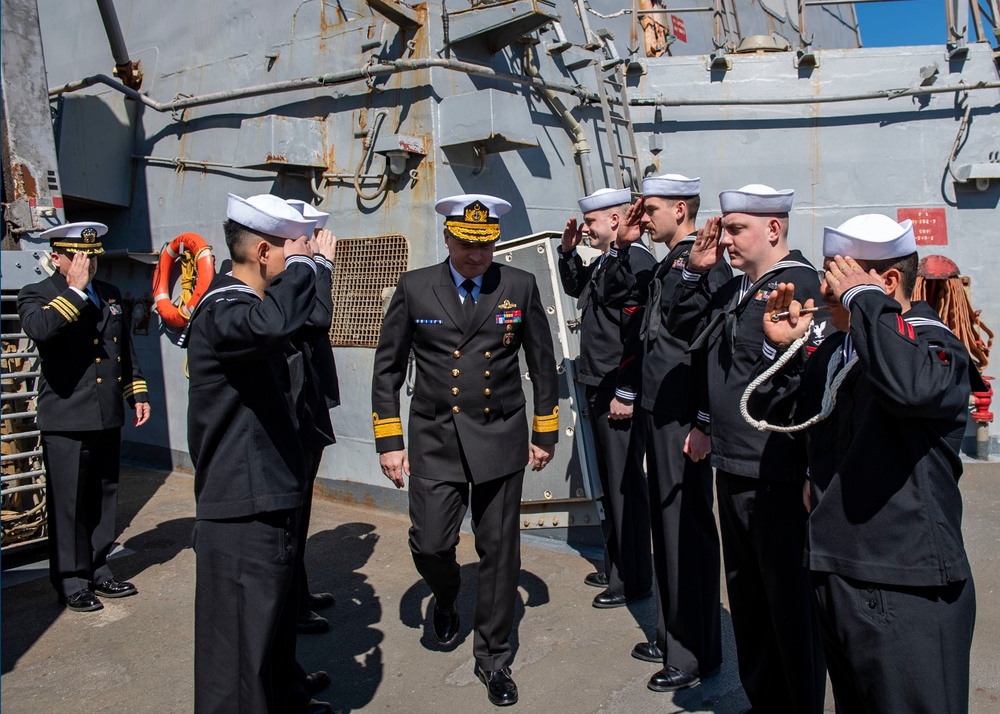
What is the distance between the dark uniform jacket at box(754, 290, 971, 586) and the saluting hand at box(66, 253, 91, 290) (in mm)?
3710

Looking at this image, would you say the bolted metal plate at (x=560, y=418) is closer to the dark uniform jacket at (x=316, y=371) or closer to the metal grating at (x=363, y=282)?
the metal grating at (x=363, y=282)

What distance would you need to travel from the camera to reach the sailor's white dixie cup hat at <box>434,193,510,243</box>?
3459 millimetres

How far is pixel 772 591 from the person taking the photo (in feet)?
9.20

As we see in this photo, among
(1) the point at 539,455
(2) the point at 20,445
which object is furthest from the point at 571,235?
(2) the point at 20,445

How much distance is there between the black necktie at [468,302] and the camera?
352cm

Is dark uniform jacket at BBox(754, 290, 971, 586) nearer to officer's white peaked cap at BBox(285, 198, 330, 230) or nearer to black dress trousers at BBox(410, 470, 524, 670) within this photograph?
black dress trousers at BBox(410, 470, 524, 670)

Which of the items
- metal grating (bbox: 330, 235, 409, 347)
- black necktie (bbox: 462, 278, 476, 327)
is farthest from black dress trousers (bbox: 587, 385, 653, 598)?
metal grating (bbox: 330, 235, 409, 347)

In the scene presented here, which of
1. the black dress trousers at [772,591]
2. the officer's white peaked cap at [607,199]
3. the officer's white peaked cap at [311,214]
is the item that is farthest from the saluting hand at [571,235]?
the black dress trousers at [772,591]

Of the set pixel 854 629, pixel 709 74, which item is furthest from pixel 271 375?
pixel 709 74

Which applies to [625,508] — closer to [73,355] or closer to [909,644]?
[909,644]

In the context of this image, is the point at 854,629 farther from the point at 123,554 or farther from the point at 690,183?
the point at 123,554

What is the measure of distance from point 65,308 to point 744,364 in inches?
128

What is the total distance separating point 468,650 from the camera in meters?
3.79

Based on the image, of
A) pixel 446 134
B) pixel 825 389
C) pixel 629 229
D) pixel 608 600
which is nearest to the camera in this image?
pixel 825 389
